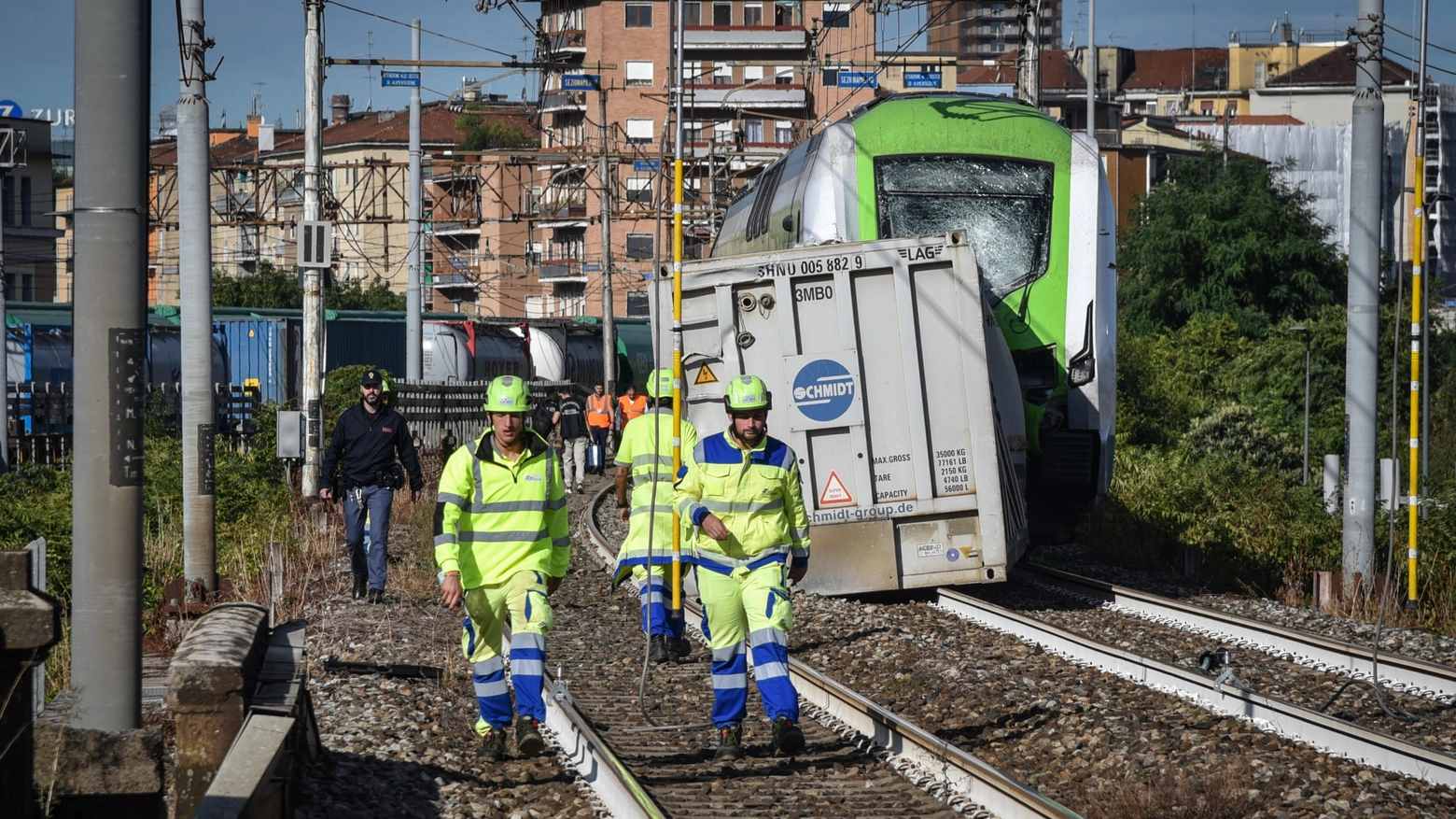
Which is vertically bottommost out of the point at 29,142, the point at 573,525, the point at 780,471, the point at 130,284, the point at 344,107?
the point at 573,525

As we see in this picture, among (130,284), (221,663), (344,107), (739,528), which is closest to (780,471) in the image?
(739,528)

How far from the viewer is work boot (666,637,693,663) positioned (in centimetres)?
1046

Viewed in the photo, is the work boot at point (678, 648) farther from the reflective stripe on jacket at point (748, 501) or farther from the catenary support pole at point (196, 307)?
the catenary support pole at point (196, 307)

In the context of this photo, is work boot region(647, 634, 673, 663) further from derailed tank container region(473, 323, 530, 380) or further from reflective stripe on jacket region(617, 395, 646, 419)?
derailed tank container region(473, 323, 530, 380)

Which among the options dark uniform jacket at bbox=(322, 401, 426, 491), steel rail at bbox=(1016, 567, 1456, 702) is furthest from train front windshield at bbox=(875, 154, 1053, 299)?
dark uniform jacket at bbox=(322, 401, 426, 491)

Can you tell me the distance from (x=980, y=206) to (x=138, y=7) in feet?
34.6

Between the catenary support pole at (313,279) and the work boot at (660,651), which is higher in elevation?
the catenary support pole at (313,279)

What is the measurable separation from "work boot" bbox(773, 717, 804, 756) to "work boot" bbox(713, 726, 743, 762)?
0.20 meters

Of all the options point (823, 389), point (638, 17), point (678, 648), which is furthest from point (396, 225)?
point (678, 648)

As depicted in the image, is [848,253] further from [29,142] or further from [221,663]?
[29,142]

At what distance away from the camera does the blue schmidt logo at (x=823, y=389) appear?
41.0 ft

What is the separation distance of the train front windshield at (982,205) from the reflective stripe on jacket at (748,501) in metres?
7.04

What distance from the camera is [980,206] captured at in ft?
49.0

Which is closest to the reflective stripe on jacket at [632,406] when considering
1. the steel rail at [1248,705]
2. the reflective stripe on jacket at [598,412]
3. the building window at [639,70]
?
the reflective stripe on jacket at [598,412]
